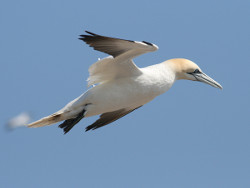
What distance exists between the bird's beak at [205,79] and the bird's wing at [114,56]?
2.05 meters

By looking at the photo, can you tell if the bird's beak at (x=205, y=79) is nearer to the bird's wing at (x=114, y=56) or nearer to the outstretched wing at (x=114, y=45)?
the bird's wing at (x=114, y=56)

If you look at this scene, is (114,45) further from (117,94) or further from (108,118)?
(108,118)

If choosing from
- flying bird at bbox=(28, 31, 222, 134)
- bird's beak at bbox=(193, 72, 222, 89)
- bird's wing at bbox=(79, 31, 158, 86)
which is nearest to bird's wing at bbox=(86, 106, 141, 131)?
flying bird at bbox=(28, 31, 222, 134)

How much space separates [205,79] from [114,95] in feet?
8.88

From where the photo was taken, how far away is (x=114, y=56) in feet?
34.7

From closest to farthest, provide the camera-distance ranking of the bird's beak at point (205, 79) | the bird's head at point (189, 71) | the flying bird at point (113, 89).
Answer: the flying bird at point (113, 89), the bird's head at point (189, 71), the bird's beak at point (205, 79)

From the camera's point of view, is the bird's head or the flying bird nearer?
the flying bird

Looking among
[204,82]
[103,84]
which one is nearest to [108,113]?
[103,84]

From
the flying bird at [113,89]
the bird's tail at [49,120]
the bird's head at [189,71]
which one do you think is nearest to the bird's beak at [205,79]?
the bird's head at [189,71]

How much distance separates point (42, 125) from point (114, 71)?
1.78 m

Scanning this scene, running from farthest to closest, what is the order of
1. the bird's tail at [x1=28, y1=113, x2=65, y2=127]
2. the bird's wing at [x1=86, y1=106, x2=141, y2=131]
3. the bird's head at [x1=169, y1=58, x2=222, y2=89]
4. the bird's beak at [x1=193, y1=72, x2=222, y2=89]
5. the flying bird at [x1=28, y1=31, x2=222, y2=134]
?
the bird's beak at [x1=193, y1=72, x2=222, y2=89] < the bird's wing at [x1=86, y1=106, x2=141, y2=131] < the bird's head at [x1=169, y1=58, x2=222, y2=89] < the bird's tail at [x1=28, y1=113, x2=65, y2=127] < the flying bird at [x1=28, y1=31, x2=222, y2=134]

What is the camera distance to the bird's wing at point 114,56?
10.3m

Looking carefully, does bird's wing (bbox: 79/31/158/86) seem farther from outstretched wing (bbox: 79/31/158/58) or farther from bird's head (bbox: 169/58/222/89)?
bird's head (bbox: 169/58/222/89)

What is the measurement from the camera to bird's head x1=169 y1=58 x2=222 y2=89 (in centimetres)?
1218
